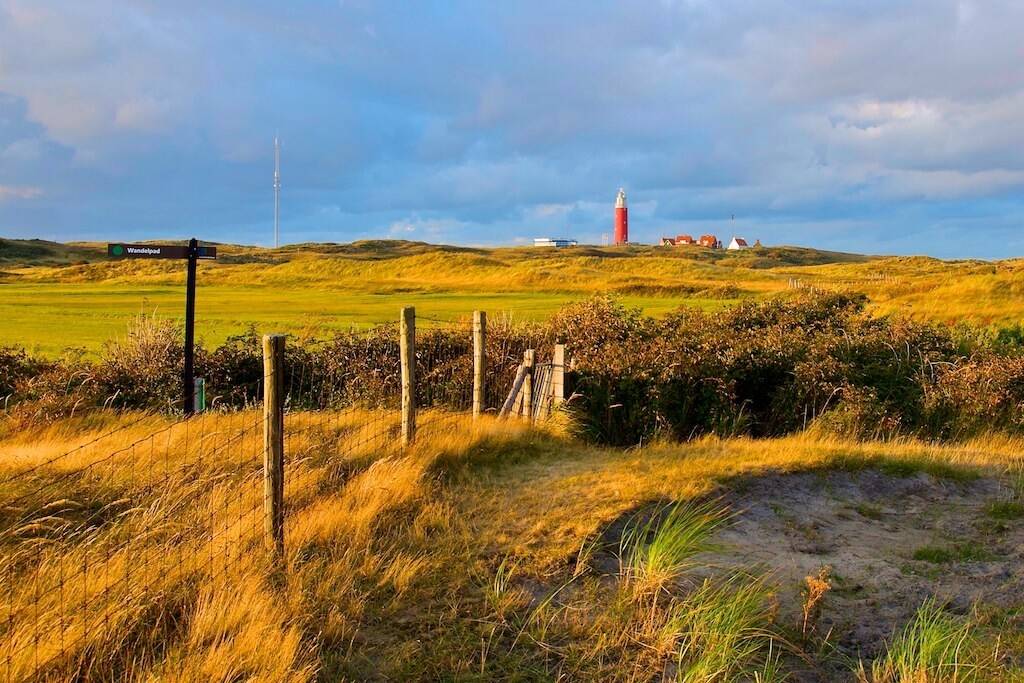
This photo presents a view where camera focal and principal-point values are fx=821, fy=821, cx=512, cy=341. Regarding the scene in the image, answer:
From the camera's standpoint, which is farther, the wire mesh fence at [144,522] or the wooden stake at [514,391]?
the wooden stake at [514,391]

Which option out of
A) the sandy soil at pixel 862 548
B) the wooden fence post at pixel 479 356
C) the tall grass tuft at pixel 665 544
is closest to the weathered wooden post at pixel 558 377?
the wooden fence post at pixel 479 356

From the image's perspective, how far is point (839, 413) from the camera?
1148 cm

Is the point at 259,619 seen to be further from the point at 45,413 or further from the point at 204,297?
the point at 204,297

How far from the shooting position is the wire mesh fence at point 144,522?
4078mm

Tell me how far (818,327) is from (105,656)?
1479cm

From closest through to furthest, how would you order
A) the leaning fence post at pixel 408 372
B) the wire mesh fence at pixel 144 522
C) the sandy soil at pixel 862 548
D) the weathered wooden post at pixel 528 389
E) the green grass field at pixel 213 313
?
the wire mesh fence at pixel 144 522
the sandy soil at pixel 862 548
the leaning fence post at pixel 408 372
the weathered wooden post at pixel 528 389
the green grass field at pixel 213 313

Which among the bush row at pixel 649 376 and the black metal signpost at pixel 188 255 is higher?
the black metal signpost at pixel 188 255

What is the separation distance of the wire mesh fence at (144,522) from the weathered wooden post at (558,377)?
97 millimetres

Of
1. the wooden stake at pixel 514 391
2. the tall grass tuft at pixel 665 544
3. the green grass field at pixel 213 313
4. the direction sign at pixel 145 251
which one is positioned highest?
the direction sign at pixel 145 251

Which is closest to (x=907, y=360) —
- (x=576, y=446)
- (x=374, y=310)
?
(x=576, y=446)

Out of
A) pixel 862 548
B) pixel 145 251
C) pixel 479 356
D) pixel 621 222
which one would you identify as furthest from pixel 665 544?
pixel 621 222

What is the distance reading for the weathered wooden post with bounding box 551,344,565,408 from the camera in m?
10.9

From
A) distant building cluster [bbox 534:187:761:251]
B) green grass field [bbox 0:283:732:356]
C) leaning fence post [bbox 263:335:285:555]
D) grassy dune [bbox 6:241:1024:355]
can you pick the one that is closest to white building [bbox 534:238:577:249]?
distant building cluster [bbox 534:187:761:251]

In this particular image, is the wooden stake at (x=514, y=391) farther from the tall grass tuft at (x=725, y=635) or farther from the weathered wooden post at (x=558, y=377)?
the tall grass tuft at (x=725, y=635)
